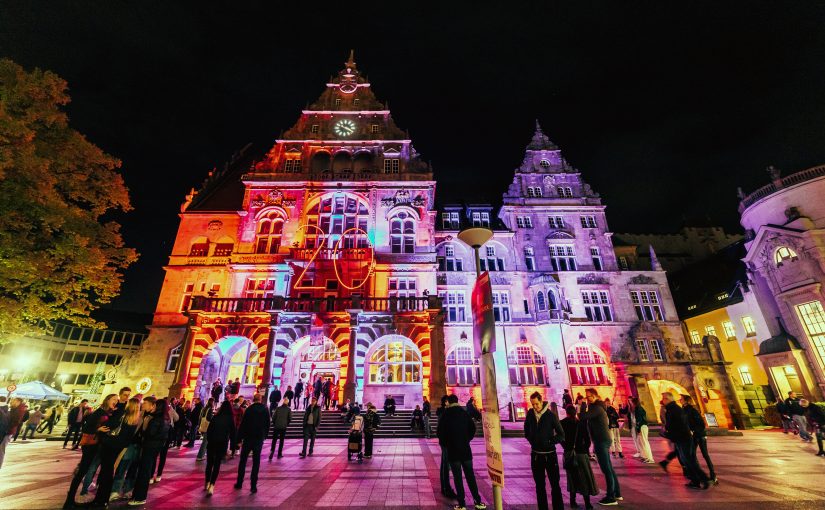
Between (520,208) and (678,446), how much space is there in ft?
86.5

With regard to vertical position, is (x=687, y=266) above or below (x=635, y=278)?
above

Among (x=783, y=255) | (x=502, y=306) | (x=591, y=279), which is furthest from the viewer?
(x=591, y=279)

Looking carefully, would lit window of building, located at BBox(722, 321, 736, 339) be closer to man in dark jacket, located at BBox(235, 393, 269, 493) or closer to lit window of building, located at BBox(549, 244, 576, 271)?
lit window of building, located at BBox(549, 244, 576, 271)

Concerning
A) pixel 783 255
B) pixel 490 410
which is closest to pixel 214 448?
pixel 490 410

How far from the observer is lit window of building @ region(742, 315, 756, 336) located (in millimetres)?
26859

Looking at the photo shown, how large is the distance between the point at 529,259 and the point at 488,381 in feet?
88.7

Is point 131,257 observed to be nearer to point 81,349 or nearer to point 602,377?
point 602,377

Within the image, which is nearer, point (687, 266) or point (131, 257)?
point (131, 257)

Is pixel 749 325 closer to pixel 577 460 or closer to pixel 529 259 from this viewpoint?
pixel 529 259

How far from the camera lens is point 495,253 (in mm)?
31531

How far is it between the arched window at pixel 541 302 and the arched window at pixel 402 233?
11318mm

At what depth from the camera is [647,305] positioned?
98.5ft

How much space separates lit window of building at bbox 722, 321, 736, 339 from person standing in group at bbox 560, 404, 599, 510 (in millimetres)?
31610

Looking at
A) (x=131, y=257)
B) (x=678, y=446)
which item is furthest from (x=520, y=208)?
(x=131, y=257)
